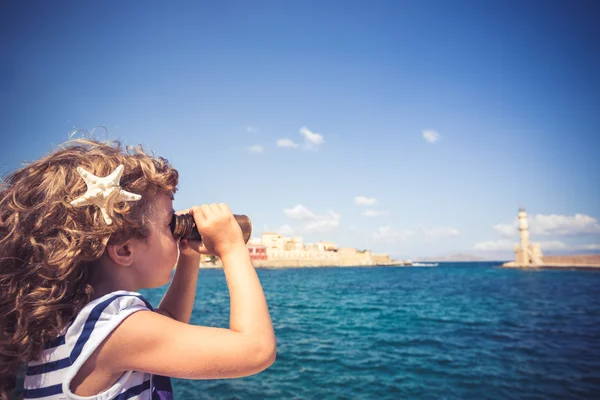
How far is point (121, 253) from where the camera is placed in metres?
1.04

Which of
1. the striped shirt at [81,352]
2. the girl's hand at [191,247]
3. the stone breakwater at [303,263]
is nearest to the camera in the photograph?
the striped shirt at [81,352]

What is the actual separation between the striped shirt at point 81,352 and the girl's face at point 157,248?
0.49 feet

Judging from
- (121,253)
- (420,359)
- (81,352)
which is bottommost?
(420,359)

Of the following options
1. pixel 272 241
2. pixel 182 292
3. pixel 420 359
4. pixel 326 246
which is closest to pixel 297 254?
pixel 272 241

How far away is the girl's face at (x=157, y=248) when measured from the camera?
1.07m

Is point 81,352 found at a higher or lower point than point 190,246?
lower

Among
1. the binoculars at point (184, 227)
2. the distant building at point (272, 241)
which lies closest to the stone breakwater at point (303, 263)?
the distant building at point (272, 241)

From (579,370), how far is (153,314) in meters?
10.6

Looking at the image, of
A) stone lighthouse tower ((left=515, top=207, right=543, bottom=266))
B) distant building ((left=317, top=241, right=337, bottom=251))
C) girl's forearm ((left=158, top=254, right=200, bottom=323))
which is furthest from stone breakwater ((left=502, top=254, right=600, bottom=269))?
girl's forearm ((left=158, top=254, right=200, bottom=323))

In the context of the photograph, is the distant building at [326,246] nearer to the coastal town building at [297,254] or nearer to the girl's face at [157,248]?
the coastal town building at [297,254]

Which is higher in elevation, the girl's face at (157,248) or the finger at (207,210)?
the finger at (207,210)

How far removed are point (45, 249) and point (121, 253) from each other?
7.2 inches

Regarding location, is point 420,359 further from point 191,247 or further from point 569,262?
point 569,262

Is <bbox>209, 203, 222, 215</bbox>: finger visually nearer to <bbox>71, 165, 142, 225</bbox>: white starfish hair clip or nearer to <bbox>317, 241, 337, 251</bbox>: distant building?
<bbox>71, 165, 142, 225</bbox>: white starfish hair clip
